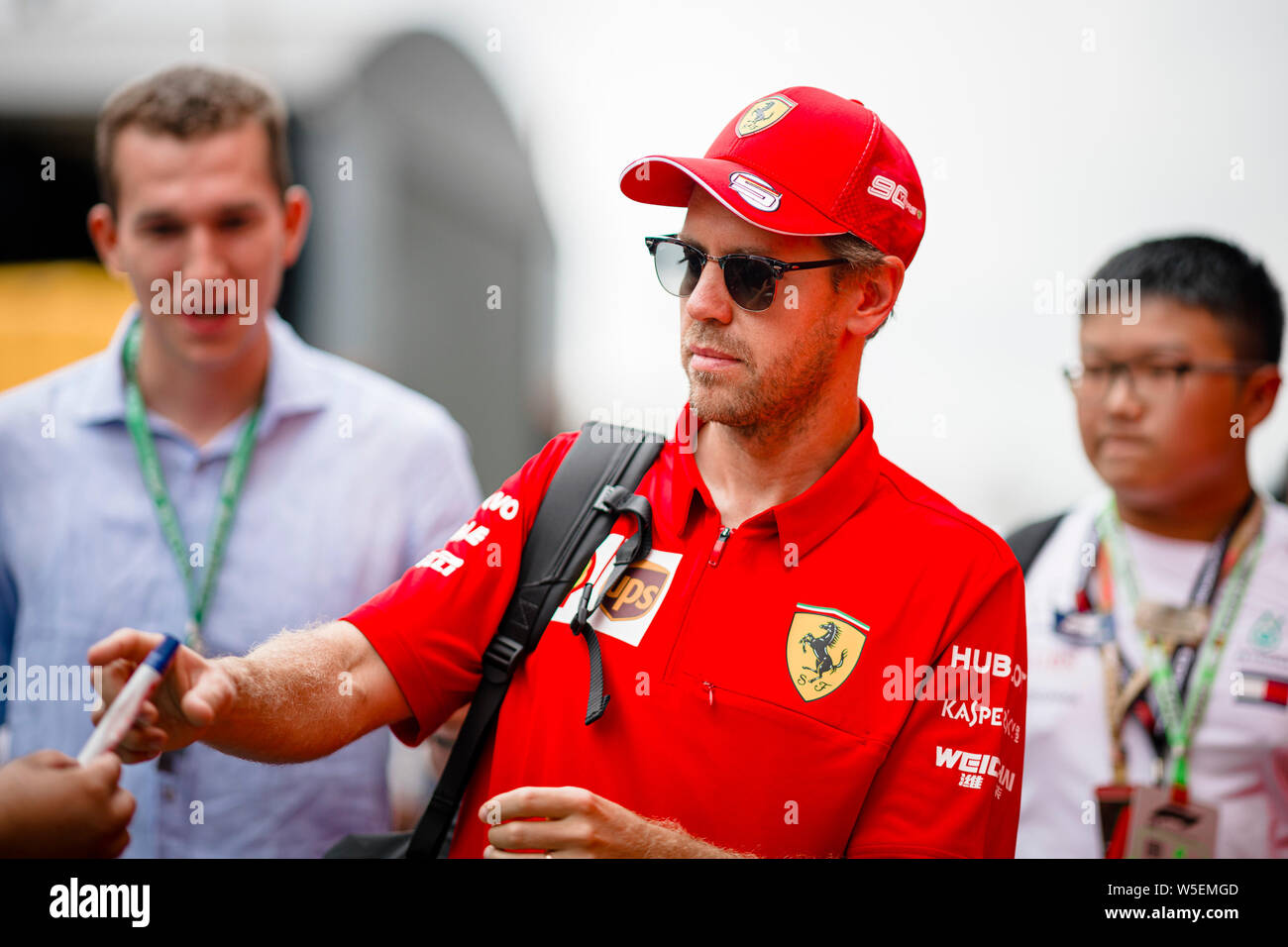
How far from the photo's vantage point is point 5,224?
5.45m

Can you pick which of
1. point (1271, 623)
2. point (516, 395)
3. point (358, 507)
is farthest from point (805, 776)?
point (516, 395)

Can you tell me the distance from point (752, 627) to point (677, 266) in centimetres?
75

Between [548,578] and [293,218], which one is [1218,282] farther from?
[293,218]

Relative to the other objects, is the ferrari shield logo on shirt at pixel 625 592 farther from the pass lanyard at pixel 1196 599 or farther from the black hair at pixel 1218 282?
the black hair at pixel 1218 282

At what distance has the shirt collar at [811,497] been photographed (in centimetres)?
205

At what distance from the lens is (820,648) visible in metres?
1.98

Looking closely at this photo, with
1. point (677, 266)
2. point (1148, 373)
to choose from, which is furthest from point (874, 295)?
point (1148, 373)

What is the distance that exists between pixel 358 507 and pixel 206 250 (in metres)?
0.92

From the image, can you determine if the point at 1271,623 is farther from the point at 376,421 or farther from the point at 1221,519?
the point at 376,421

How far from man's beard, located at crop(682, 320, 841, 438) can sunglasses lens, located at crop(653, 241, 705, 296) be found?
10cm

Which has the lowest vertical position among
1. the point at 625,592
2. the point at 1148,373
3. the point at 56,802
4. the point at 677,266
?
the point at 56,802

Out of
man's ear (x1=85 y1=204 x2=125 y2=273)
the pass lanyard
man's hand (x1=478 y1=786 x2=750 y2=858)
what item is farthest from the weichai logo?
man's ear (x1=85 y1=204 x2=125 y2=273)

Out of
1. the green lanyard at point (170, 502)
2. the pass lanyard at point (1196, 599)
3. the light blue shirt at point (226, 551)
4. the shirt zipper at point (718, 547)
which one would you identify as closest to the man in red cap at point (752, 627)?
the shirt zipper at point (718, 547)

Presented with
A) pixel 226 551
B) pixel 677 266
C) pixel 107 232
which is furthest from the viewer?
pixel 107 232
